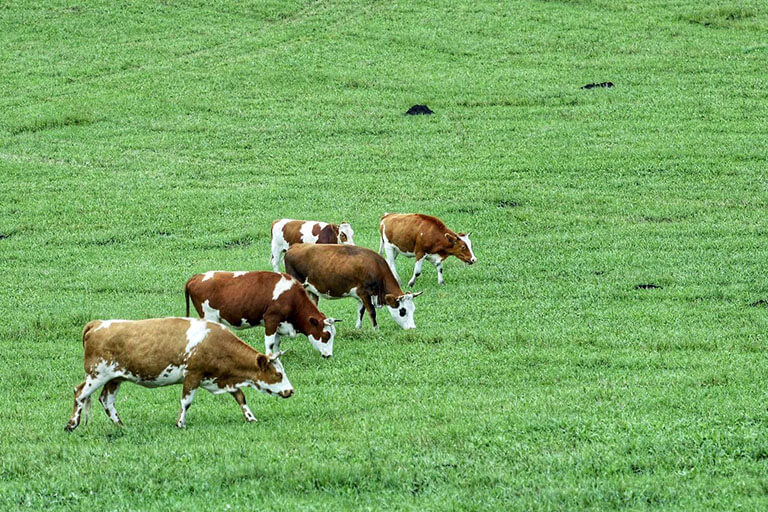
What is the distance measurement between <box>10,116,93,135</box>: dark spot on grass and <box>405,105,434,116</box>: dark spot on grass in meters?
14.3

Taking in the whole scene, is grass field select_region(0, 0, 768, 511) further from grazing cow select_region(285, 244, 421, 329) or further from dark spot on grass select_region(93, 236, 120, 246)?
grazing cow select_region(285, 244, 421, 329)

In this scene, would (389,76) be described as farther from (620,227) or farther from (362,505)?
(362,505)

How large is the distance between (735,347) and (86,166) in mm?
28443

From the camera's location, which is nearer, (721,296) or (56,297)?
(721,296)

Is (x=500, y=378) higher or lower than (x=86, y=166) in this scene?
higher

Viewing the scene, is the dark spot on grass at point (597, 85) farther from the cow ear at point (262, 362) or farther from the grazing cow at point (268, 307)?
the cow ear at point (262, 362)

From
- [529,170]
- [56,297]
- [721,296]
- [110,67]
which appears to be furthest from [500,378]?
[110,67]

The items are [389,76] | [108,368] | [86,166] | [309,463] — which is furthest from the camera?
[389,76]

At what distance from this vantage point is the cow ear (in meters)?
15.2

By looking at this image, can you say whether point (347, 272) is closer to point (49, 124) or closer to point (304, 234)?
point (304, 234)

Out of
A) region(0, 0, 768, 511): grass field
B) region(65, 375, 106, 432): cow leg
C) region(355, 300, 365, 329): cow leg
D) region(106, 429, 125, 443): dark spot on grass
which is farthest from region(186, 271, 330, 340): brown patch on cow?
region(106, 429, 125, 443): dark spot on grass

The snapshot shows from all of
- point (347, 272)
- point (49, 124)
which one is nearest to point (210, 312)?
point (347, 272)

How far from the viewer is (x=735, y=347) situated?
18.6 m

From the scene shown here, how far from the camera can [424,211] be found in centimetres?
3256
